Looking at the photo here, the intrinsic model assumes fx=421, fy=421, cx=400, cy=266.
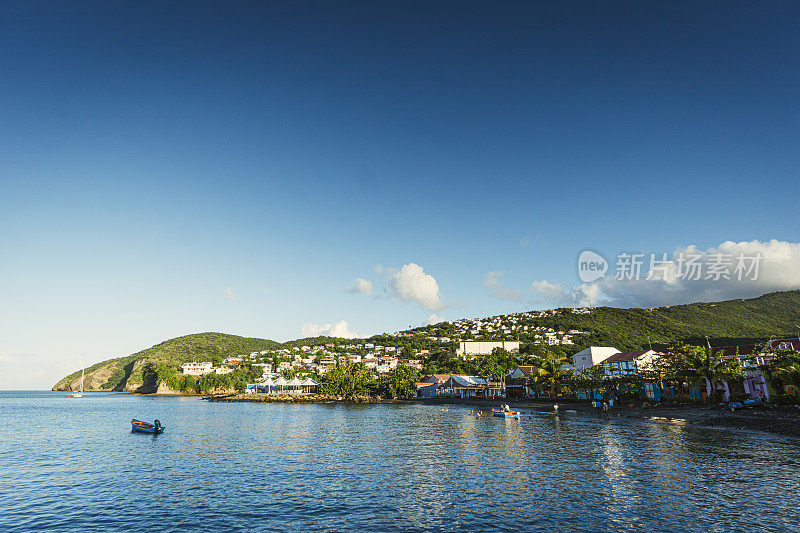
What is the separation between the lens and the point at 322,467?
3547cm

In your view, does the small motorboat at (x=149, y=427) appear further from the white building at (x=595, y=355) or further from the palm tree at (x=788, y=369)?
Answer: the white building at (x=595, y=355)

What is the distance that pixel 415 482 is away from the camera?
29.8m

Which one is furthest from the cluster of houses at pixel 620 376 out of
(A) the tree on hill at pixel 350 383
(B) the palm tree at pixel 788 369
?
(A) the tree on hill at pixel 350 383

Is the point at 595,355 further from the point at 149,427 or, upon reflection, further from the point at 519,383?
the point at 149,427

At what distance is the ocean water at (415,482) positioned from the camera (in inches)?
862

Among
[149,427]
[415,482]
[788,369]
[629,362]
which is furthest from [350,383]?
[415,482]

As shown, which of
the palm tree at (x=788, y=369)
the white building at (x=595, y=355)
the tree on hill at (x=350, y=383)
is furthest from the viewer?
the tree on hill at (x=350, y=383)

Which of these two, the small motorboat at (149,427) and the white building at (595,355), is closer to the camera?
the small motorboat at (149,427)

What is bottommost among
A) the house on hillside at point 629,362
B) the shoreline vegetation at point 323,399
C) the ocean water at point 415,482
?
the shoreline vegetation at point 323,399

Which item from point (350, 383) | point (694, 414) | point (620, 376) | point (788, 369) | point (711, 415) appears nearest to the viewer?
point (788, 369)

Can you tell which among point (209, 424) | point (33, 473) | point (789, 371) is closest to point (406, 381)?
point (209, 424)

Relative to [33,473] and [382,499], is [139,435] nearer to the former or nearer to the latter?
[33,473]

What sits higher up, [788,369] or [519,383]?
[788,369]

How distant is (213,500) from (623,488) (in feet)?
84.2
